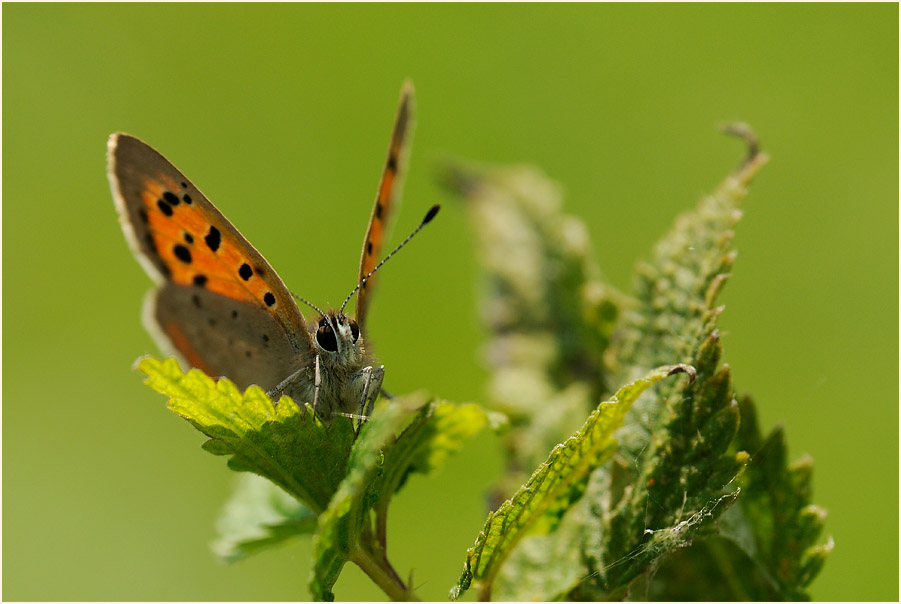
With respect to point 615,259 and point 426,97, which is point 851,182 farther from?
point 426,97

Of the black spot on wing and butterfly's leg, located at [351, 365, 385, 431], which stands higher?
the black spot on wing

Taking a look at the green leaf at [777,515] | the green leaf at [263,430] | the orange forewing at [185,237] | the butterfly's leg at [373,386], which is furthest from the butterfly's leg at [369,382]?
the green leaf at [777,515]

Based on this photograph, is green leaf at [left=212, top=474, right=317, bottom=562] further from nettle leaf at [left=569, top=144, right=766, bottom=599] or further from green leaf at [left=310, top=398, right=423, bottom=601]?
nettle leaf at [left=569, top=144, right=766, bottom=599]

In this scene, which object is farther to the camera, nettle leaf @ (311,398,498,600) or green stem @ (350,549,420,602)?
green stem @ (350,549,420,602)

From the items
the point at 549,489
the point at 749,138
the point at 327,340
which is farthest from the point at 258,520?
the point at 749,138

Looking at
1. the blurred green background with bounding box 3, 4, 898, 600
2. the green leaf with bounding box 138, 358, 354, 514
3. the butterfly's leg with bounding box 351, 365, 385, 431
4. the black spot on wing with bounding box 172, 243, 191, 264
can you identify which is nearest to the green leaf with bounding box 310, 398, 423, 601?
the green leaf with bounding box 138, 358, 354, 514
